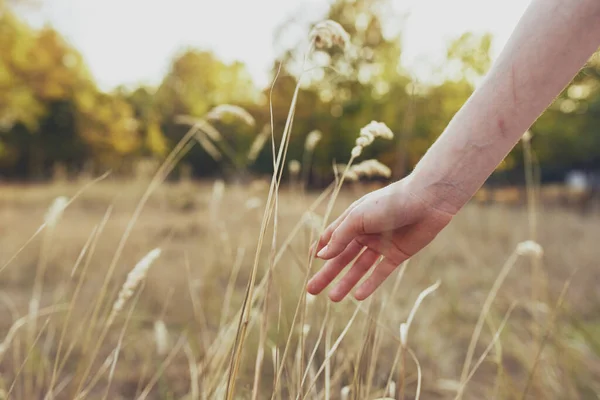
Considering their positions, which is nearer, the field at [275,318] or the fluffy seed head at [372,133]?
the fluffy seed head at [372,133]

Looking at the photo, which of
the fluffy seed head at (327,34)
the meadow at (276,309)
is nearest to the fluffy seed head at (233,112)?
the meadow at (276,309)

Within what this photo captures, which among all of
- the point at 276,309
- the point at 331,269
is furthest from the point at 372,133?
the point at 276,309

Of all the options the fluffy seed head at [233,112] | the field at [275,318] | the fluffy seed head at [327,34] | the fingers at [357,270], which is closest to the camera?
the fluffy seed head at [327,34]

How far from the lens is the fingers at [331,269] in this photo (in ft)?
3.16

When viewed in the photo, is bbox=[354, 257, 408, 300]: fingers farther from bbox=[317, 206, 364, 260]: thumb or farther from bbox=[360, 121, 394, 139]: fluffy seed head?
bbox=[360, 121, 394, 139]: fluffy seed head

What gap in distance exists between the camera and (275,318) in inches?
101

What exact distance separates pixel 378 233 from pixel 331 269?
113 mm

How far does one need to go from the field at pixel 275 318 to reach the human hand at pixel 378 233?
0.25 ft

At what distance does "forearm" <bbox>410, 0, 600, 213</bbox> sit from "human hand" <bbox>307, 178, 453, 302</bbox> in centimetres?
3

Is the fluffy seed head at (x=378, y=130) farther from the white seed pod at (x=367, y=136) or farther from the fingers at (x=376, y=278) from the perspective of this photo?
the fingers at (x=376, y=278)

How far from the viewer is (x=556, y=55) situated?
79 centimetres

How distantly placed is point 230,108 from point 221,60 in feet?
90.2

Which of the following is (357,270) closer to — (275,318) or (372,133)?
(372,133)

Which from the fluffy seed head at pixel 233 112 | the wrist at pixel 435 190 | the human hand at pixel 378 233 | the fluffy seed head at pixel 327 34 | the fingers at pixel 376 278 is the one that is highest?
the fluffy seed head at pixel 327 34
